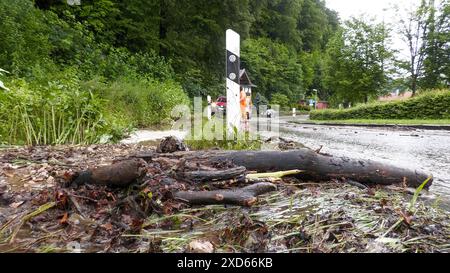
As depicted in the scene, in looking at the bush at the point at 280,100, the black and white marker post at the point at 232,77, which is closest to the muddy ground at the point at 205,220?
the black and white marker post at the point at 232,77

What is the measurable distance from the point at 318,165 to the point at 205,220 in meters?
1.07

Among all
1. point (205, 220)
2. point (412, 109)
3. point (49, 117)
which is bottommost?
point (205, 220)

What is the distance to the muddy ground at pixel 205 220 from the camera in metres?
1.55

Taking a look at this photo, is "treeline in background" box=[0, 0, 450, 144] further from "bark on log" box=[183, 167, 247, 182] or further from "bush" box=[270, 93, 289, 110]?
"bark on log" box=[183, 167, 247, 182]

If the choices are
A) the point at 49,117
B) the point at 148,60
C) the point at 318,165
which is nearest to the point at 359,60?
the point at 148,60

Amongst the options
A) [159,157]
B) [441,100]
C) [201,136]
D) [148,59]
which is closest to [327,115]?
[441,100]

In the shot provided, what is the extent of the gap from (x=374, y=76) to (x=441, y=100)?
17558mm

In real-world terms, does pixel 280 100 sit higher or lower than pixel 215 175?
higher

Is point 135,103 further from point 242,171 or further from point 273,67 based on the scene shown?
point 273,67

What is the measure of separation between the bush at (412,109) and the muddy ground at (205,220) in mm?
18069

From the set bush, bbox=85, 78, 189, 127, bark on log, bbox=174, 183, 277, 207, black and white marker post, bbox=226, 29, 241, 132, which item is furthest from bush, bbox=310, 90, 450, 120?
bark on log, bbox=174, 183, 277, 207

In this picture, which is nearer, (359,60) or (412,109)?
(412,109)

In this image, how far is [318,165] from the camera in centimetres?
254

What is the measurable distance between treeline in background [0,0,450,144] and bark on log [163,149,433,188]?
2704 mm
